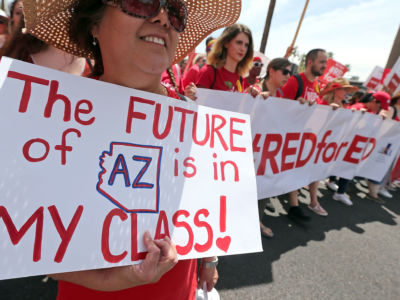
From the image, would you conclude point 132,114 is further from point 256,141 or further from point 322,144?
point 322,144

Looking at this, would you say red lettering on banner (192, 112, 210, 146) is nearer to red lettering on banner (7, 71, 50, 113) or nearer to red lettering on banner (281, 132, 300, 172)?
red lettering on banner (7, 71, 50, 113)

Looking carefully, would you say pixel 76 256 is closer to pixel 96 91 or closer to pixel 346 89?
pixel 96 91

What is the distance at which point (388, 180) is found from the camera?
477 cm

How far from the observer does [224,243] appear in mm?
792

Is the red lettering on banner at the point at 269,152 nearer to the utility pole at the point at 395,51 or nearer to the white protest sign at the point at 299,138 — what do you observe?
the white protest sign at the point at 299,138

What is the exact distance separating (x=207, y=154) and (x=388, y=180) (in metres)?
5.53

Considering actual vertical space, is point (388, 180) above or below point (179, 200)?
below

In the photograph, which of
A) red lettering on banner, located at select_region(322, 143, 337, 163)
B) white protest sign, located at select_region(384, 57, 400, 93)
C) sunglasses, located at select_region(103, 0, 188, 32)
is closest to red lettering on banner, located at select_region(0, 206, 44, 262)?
sunglasses, located at select_region(103, 0, 188, 32)

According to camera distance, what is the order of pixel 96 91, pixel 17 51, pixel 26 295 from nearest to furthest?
pixel 96 91 < pixel 17 51 < pixel 26 295

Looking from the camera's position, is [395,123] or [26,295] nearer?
[26,295]

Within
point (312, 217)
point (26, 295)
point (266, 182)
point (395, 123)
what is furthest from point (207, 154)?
point (395, 123)

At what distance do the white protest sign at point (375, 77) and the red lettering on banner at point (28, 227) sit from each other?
10.1 meters

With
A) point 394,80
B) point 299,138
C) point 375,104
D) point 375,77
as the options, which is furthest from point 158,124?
point 375,77

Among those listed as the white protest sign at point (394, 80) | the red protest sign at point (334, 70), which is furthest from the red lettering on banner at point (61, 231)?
the red protest sign at point (334, 70)
